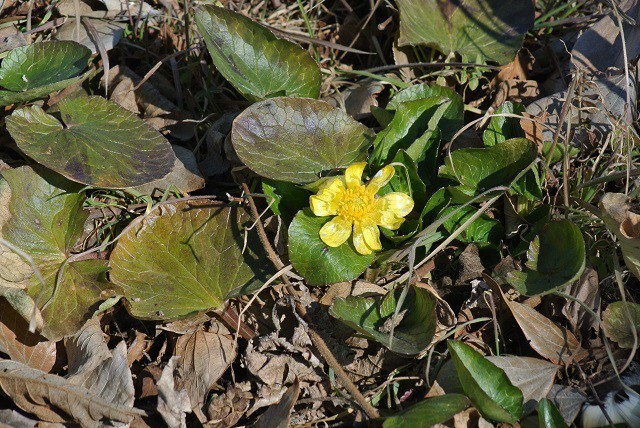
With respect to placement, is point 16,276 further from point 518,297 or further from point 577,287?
point 577,287

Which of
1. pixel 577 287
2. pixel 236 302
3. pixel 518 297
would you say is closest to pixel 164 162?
pixel 236 302

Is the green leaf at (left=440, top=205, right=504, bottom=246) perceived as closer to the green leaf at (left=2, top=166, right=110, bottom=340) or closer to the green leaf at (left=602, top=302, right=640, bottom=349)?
the green leaf at (left=602, top=302, right=640, bottom=349)

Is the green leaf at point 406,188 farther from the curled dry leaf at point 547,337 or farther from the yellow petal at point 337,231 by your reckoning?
the curled dry leaf at point 547,337

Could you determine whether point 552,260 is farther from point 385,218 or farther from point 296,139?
point 296,139

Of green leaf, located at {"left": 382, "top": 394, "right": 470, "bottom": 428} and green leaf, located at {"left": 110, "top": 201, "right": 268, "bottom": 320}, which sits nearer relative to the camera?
green leaf, located at {"left": 382, "top": 394, "right": 470, "bottom": 428}

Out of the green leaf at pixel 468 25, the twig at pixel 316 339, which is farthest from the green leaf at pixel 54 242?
the green leaf at pixel 468 25

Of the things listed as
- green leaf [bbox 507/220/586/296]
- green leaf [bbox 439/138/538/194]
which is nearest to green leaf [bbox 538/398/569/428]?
green leaf [bbox 507/220/586/296]
